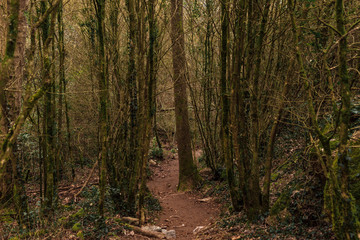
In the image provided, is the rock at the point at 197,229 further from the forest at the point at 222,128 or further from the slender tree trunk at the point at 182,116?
the slender tree trunk at the point at 182,116

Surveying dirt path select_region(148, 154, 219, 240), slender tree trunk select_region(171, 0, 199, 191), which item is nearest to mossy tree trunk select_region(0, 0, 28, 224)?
dirt path select_region(148, 154, 219, 240)

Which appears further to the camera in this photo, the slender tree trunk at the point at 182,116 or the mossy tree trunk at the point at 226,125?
the slender tree trunk at the point at 182,116

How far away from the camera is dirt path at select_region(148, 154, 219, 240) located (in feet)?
21.5

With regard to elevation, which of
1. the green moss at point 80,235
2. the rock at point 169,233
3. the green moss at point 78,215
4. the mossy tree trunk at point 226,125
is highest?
the mossy tree trunk at point 226,125

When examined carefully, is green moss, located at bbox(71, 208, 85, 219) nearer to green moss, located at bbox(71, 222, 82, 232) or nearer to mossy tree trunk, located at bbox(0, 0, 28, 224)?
green moss, located at bbox(71, 222, 82, 232)

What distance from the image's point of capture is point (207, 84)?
1012 centimetres

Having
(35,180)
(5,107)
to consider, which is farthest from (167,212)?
(35,180)

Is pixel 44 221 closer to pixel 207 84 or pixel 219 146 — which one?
pixel 219 146

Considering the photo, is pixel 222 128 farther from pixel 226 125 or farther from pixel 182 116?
pixel 182 116

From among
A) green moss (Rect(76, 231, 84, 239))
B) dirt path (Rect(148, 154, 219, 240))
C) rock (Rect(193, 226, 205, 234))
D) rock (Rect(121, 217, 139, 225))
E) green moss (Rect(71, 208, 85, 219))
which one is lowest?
dirt path (Rect(148, 154, 219, 240))

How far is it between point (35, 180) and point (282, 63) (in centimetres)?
949

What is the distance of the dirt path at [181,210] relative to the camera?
6.54 metres

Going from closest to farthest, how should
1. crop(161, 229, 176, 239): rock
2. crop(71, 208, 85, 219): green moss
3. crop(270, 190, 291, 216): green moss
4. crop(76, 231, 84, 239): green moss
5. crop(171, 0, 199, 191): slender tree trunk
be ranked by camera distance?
crop(76, 231, 84, 239): green moss → crop(270, 190, 291, 216): green moss → crop(71, 208, 85, 219): green moss → crop(161, 229, 176, 239): rock → crop(171, 0, 199, 191): slender tree trunk

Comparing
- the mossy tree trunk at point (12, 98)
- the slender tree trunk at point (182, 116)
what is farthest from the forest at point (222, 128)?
the slender tree trunk at point (182, 116)
